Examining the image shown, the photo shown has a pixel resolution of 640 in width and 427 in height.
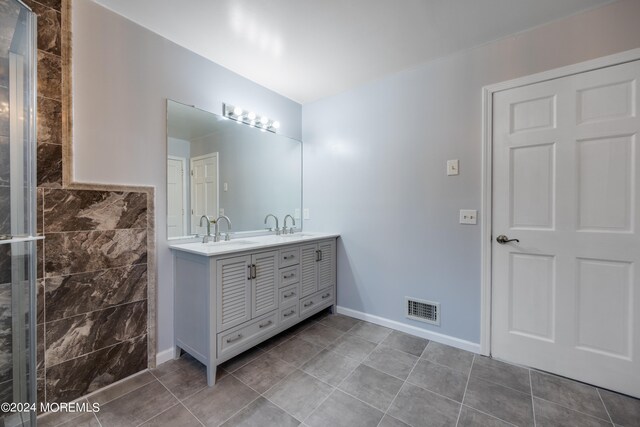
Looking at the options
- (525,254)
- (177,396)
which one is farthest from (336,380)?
(525,254)

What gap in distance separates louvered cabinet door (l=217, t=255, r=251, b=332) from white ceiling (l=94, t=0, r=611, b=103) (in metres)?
1.63

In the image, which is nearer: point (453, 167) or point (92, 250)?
point (92, 250)

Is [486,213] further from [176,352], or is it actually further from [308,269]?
[176,352]

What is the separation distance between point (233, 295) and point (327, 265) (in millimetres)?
1124

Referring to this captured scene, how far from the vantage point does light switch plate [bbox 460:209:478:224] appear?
2041 millimetres

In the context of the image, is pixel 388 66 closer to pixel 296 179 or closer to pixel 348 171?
pixel 348 171

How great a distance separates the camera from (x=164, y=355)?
6.28ft

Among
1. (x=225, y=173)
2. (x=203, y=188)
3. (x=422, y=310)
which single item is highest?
(x=225, y=173)

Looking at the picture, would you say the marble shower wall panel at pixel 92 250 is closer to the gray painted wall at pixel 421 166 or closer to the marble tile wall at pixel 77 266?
the marble tile wall at pixel 77 266

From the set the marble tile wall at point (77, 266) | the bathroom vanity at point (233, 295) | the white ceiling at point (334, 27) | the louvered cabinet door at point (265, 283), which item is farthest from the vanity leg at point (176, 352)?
the white ceiling at point (334, 27)

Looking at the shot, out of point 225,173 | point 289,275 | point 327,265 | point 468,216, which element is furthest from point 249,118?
point 468,216

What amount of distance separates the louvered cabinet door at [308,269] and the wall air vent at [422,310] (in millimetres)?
876

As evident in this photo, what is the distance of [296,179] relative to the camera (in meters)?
3.12

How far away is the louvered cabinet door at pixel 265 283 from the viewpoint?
197 cm
